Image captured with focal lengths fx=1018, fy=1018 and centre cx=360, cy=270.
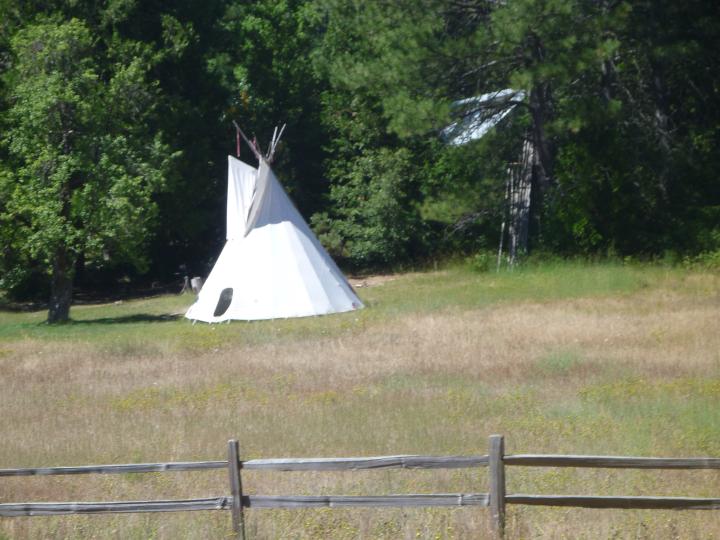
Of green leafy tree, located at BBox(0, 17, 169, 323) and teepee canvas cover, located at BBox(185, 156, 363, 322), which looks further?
green leafy tree, located at BBox(0, 17, 169, 323)

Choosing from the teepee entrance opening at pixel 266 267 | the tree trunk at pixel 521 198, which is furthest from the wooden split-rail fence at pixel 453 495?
the tree trunk at pixel 521 198

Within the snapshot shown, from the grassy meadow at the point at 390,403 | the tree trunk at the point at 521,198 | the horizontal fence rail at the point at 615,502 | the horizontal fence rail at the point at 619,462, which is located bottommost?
the grassy meadow at the point at 390,403

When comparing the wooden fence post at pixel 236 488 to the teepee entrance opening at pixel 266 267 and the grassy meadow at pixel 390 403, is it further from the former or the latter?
the teepee entrance opening at pixel 266 267

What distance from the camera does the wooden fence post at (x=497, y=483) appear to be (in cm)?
674

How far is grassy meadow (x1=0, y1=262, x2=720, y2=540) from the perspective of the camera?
25.3 ft

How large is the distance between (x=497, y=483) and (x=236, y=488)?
1824mm

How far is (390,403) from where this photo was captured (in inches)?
475

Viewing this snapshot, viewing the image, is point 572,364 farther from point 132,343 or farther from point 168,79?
point 168,79

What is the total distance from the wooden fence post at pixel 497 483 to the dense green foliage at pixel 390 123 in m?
17.5

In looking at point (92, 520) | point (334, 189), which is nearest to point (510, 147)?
point (334, 189)

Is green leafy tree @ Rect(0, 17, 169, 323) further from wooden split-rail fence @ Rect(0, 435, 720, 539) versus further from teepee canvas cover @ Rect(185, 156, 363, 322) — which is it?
wooden split-rail fence @ Rect(0, 435, 720, 539)

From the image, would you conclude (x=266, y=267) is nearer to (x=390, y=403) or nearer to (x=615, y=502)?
(x=390, y=403)

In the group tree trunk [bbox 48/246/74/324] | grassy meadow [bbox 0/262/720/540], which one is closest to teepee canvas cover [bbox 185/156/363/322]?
grassy meadow [bbox 0/262/720/540]

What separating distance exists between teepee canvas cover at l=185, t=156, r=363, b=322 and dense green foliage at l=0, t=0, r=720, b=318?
2563 mm
